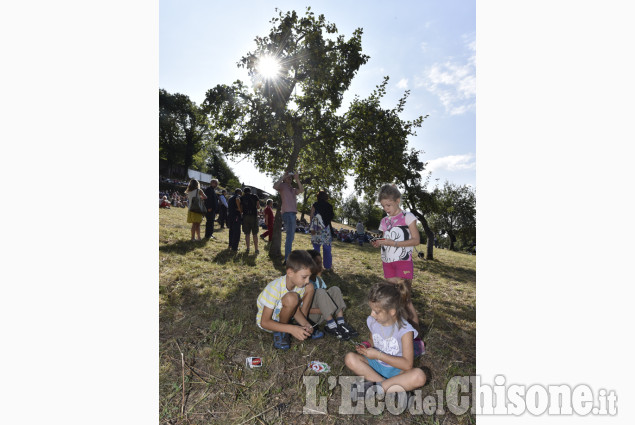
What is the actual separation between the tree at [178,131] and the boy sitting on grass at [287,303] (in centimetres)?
4383

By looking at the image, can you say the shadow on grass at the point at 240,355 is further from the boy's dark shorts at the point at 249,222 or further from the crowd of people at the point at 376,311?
the boy's dark shorts at the point at 249,222

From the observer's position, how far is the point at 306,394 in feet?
8.36

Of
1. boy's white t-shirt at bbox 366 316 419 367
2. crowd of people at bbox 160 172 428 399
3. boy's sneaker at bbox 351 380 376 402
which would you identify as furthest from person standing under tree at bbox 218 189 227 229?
boy's sneaker at bbox 351 380 376 402

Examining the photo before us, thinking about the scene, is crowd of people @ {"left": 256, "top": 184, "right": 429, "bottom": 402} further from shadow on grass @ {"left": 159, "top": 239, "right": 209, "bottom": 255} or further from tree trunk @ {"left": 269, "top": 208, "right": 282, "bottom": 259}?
shadow on grass @ {"left": 159, "top": 239, "right": 209, "bottom": 255}

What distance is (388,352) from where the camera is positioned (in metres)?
2.67

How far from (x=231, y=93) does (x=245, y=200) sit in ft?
11.9

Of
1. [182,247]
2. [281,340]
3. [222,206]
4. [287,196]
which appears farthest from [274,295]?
[222,206]

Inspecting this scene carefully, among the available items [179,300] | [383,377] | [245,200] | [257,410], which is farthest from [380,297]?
[245,200]

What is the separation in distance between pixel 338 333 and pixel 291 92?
8.08 metres

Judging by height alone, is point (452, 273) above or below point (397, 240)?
below

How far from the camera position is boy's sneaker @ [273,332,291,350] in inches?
127

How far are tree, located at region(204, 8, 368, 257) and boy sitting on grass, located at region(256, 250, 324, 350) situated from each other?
5467 millimetres

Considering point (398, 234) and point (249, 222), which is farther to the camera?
point (249, 222)

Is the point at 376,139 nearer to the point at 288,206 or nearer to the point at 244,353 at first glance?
the point at 288,206
